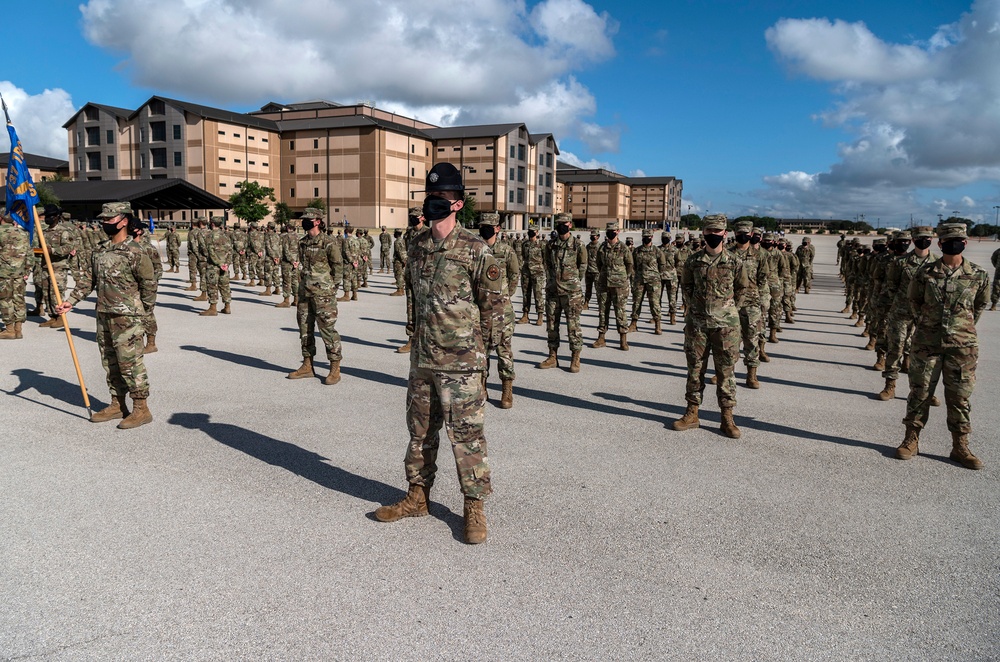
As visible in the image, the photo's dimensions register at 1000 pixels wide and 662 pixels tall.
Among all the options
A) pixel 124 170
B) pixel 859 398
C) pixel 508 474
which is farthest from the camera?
pixel 124 170

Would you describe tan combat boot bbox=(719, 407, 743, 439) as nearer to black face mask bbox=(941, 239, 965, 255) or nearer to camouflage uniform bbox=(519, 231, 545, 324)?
black face mask bbox=(941, 239, 965, 255)

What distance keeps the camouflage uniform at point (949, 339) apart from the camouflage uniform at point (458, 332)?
423 centimetres

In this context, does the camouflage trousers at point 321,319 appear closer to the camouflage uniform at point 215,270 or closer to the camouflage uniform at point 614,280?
the camouflage uniform at point 614,280

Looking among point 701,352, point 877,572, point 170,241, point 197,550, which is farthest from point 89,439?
point 170,241

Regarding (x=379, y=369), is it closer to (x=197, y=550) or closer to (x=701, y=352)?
(x=701, y=352)

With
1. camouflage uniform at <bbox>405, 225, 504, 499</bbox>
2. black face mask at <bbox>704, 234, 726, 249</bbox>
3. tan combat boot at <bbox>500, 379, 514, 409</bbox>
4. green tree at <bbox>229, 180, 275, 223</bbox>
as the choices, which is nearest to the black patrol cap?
camouflage uniform at <bbox>405, 225, 504, 499</bbox>

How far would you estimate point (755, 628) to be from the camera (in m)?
3.29

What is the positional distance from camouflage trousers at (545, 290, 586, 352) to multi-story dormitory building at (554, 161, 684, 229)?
331 ft

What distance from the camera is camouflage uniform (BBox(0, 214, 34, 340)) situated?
10852 millimetres

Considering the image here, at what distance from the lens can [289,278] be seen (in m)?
15.5

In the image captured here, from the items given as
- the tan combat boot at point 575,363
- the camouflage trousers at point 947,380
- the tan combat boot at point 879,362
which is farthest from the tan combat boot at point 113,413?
Answer: the tan combat boot at point 879,362

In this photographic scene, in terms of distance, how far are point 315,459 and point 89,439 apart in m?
2.24

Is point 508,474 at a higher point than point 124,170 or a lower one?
lower

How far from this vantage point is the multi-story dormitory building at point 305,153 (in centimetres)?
7012
